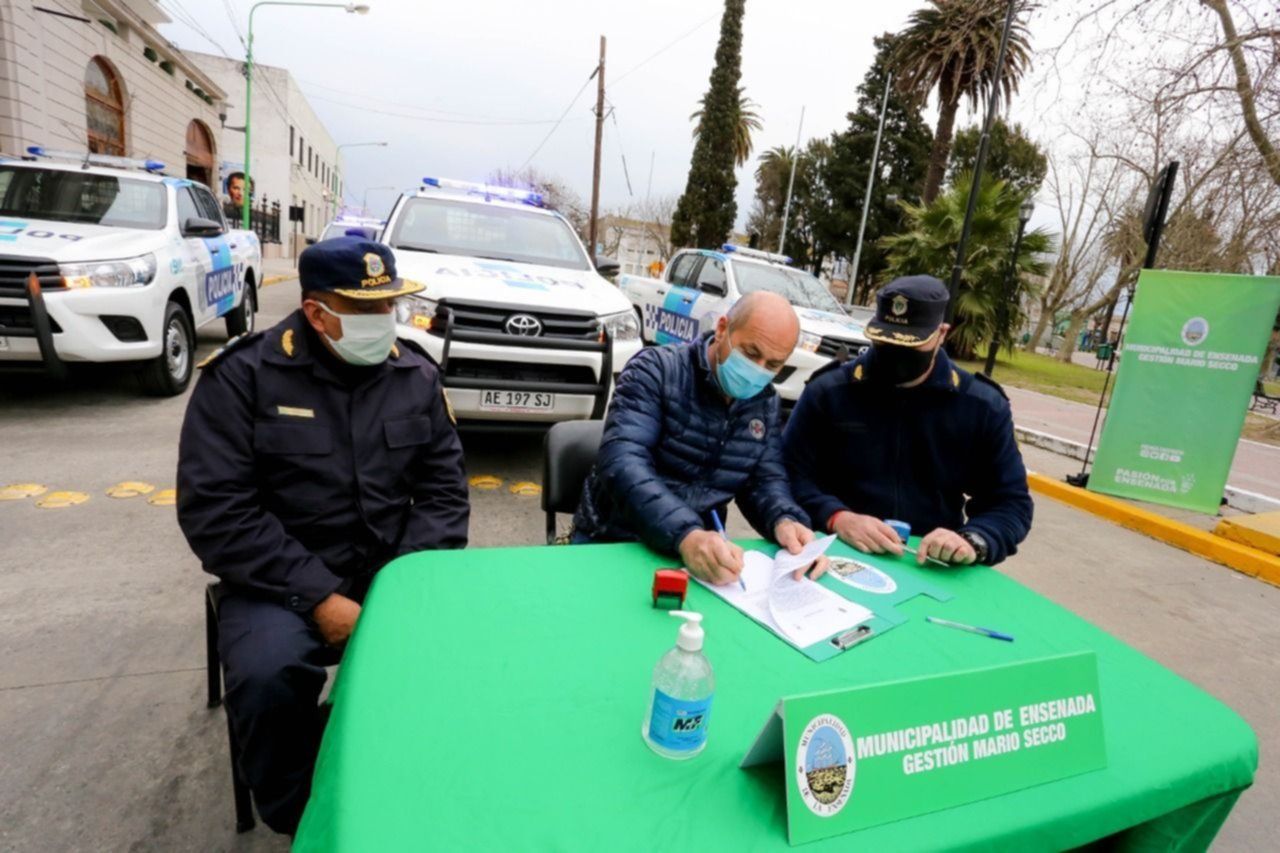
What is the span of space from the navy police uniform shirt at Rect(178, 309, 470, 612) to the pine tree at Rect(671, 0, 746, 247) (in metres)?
28.7

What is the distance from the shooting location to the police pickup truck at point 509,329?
4.13 metres

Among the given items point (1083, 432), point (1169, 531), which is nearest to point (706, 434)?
point (1169, 531)

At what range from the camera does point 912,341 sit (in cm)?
230

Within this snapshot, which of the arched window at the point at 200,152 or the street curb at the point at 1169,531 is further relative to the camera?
the arched window at the point at 200,152

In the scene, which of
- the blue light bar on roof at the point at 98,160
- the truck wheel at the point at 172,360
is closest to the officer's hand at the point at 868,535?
the truck wheel at the point at 172,360

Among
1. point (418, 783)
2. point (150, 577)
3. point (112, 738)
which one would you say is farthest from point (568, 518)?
point (418, 783)

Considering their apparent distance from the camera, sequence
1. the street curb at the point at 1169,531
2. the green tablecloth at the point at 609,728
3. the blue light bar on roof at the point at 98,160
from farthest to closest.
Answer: the blue light bar on roof at the point at 98,160
the street curb at the point at 1169,531
the green tablecloth at the point at 609,728

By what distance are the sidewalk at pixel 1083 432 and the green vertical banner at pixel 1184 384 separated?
1610 mm

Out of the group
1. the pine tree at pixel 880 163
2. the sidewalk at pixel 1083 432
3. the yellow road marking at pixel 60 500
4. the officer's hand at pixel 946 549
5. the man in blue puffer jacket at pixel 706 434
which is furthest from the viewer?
the pine tree at pixel 880 163

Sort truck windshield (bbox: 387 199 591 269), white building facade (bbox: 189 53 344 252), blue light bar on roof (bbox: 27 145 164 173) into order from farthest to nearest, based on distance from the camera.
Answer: white building facade (bbox: 189 53 344 252) < blue light bar on roof (bbox: 27 145 164 173) < truck windshield (bbox: 387 199 591 269)

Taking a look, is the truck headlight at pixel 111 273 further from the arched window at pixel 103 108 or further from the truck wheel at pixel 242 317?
the arched window at pixel 103 108

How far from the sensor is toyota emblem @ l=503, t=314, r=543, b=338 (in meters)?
4.23

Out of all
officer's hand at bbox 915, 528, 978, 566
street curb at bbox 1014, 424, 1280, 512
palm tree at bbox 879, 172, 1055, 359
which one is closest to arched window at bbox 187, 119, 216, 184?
palm tree at bbox 879, 172, 1055, 359

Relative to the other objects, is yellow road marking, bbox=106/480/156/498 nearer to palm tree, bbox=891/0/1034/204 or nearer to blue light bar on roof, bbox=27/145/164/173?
blue light bar on roof, bbox=27/145/164/173
